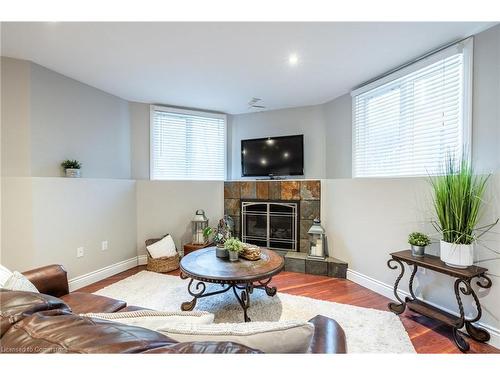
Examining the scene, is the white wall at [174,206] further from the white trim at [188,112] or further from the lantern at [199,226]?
the white trim at [188,112]

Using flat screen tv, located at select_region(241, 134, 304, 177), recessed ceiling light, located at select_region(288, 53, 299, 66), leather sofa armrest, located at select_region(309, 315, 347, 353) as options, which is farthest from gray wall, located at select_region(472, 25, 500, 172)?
flat screen tv, located at select_region(241, 134, 304, 177)

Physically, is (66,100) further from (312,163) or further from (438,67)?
(438,67)

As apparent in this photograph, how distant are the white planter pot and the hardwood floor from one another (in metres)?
0.61

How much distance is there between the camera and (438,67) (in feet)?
7.67

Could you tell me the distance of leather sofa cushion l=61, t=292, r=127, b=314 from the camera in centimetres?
148

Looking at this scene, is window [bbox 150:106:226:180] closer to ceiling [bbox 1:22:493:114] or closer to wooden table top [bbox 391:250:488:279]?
ceiling [bbox 1:22:493:114]

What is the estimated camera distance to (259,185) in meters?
3.86

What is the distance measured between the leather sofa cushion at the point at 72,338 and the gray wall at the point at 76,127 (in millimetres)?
2669

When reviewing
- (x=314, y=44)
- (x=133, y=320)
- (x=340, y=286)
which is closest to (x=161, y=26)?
(x=314, y=44)

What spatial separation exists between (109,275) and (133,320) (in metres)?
2.81

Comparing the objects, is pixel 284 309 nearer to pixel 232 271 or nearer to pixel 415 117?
pixel 232 271

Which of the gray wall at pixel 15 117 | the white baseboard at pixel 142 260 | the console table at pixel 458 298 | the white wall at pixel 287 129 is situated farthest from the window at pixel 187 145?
the console table at pixel 458 298

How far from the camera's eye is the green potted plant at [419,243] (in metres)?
2.15

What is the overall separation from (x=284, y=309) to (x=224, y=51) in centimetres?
256
